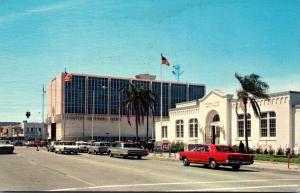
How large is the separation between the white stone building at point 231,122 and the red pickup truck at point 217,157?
1548cm

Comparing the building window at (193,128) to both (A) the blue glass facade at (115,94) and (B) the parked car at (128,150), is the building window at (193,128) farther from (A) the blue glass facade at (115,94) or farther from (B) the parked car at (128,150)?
(A) the blue glass facade at (115,94)

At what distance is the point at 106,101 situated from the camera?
422 ft

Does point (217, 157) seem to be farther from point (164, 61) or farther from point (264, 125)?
point (164, 61)

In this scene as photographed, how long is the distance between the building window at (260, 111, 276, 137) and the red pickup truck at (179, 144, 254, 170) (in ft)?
57.0

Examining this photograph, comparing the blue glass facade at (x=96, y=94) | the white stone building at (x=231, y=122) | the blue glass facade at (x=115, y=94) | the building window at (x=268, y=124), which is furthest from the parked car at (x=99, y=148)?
the blue glass facade at (x=115, y=94)

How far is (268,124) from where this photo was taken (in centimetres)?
4766

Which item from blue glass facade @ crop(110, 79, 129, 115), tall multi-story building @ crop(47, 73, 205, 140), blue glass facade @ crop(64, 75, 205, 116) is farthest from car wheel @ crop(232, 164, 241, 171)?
blue glass facade @ crop(110, 79, 129, 115)

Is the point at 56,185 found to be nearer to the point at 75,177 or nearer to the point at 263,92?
the point at 75,177

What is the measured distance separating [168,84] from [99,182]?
390 feet

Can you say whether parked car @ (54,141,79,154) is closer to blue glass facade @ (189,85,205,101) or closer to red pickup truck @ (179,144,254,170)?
red pickup truck @ (179,144,254,170)

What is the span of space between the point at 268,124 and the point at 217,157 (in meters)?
19.4

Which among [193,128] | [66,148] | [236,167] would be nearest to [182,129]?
[193,128]

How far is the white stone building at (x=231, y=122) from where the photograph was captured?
45062mm

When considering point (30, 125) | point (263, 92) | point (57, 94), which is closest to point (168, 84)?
point (57, 94)
